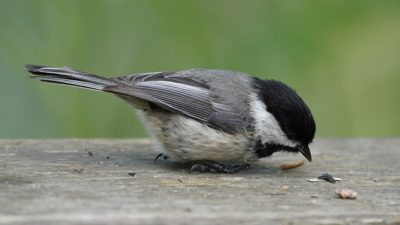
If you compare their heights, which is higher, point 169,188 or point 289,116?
point 289,116

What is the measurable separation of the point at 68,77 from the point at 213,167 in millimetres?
830

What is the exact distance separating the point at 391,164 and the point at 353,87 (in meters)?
1.64

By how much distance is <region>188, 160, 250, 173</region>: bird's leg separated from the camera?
11.0 ft

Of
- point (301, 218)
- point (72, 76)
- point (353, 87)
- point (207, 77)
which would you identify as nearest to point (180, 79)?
point (207, 77)

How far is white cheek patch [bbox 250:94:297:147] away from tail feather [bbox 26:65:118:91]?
29.2 inches

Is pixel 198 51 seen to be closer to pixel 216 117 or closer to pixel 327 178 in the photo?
pixel 216 117

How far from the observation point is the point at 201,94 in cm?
372

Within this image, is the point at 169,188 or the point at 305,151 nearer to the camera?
the point at 169,188

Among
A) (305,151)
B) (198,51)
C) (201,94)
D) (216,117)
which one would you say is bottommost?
(305,151)

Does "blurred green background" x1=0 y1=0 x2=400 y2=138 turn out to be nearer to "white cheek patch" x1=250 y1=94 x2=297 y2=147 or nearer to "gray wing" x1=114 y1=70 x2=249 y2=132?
"gray wing" x1=114 y1=70 x2=249 y2=132

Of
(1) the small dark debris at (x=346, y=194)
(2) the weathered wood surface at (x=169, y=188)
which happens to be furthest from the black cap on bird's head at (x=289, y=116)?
(1) the small dark debris at (x=346, y=194)

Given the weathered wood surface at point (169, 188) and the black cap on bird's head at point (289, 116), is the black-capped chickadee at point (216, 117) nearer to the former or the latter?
the black cap on bird's head at point (289, 116)

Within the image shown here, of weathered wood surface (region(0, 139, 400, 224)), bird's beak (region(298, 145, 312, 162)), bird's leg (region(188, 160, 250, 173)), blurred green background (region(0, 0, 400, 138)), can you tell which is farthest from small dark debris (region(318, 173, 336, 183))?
blurred green background (region(0, 0, 400, 138))

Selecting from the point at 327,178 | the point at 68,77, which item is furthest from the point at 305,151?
the point at 68,77
